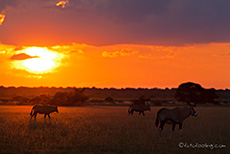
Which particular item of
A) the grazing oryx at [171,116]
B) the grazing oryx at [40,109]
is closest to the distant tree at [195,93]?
the grazing oryx at [40,109]

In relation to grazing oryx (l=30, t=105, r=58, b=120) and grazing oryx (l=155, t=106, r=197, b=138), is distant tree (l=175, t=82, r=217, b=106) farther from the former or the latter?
grazing oryx (l=155, t=106, r=197, b=138)

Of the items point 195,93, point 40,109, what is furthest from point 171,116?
point 195,93

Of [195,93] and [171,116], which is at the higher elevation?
[195,93]

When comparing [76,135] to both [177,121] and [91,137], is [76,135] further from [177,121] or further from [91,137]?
[177,121]

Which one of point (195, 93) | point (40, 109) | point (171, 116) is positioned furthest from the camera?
point (195, 93)

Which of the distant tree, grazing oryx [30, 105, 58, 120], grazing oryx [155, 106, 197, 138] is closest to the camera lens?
grazing oryx [155, 106, 197, 138]

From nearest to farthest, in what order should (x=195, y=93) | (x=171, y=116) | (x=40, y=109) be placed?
1. (x=171, y=116)
2. (x=40, y=109)
3. (x=195, y=93)

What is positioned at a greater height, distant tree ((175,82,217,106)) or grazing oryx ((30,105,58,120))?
distant tree ((175,82,217,106))

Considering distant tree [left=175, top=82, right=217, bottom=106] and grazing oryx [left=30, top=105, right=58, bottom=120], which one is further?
distant tree [left=175, top=82, right=217, bottom=106]

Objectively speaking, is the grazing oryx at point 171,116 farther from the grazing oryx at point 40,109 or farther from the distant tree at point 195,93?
the distant tree at point 195,93

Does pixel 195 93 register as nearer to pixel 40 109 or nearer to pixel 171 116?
pixel 40 109

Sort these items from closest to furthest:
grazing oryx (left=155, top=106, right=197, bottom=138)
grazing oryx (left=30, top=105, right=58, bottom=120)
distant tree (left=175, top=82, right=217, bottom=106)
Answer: grazing oryx (left=155, top=106, right=197, bottom=138) → grazing oryx (left=30, top=105, right=58, bottom=120) → distant tree (left=175, top=82, right=217, bottom=106)

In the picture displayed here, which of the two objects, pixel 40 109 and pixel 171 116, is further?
pixel 40 109

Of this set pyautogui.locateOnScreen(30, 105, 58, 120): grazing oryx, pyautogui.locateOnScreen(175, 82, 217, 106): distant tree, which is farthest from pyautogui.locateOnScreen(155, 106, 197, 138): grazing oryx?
pyautogui.locateOnScreen(175, 82, 217, 106): distant tree
